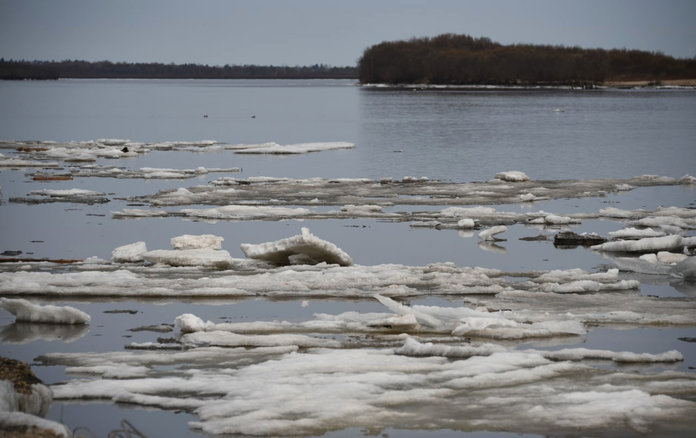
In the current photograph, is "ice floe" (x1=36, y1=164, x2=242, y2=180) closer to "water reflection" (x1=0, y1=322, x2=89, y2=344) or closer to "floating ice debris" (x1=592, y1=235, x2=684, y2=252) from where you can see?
"floating ice debris" (x1=592, y1=235, x2=684, y2=252)

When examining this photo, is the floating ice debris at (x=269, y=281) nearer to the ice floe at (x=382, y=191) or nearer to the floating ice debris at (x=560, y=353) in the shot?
the floating ice debris at (x=560, y=353)

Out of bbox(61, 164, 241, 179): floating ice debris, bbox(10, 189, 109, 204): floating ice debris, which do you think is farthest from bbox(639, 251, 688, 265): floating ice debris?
bbox(61, 164, 241, 179): floating ice debris

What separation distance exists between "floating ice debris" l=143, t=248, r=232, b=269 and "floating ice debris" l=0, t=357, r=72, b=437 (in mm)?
4460

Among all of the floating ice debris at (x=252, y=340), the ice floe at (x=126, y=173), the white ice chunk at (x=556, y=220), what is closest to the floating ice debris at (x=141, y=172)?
the ice floe at (x=126, y=173)

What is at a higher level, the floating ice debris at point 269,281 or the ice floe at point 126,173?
the floating ice debris at point 269,281

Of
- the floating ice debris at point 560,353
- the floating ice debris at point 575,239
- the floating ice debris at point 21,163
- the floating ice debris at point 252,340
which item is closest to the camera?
the floating ice debris at point 560,353

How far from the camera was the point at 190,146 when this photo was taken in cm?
3131

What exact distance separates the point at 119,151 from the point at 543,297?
19.2 m

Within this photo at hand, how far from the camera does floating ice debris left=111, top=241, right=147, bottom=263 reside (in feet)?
36.4

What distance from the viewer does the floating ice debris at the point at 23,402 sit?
210 inches

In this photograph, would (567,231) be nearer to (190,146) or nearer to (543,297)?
(543,297)

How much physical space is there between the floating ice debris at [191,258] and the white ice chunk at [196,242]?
353mm

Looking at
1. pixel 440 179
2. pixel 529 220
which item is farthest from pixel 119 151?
pixel 529 220

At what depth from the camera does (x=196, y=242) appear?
38.1 feet
